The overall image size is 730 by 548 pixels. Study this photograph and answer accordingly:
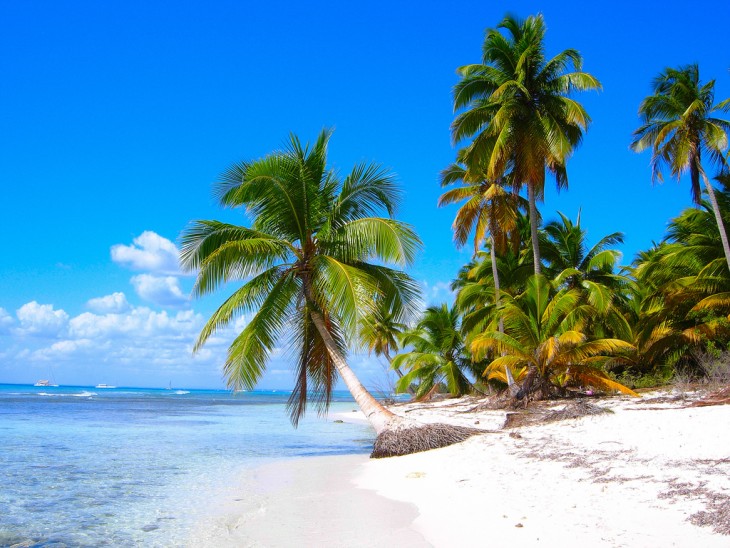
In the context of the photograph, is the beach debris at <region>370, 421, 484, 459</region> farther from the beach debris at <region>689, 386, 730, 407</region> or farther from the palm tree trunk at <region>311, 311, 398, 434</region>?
the beach debris at <region>689, 386, 730, 407</region>

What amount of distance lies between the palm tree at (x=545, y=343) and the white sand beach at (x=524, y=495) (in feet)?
14.6

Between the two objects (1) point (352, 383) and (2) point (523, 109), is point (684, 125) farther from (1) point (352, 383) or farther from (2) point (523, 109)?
(1) point (352, 383)

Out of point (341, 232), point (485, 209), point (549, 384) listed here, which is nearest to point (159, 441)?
point (341, 232)

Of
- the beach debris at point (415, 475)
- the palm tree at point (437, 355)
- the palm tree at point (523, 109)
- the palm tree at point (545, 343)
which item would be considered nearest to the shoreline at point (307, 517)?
the beach debris at point (415, 475)

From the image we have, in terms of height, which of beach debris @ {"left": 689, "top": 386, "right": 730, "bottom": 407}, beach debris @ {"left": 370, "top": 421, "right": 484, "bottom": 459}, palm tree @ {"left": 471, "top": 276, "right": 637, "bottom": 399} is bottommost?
beach debris @ {"left": 370, "top": 421, "right": 484, "bottom": 459}

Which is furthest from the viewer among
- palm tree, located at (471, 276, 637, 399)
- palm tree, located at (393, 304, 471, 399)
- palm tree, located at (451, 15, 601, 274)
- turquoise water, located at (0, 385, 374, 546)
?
palm tree, located at (393, 304, 471, 399)

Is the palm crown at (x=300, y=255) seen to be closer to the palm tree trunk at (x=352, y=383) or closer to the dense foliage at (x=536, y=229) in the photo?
the palm tree trunk at (x=352, y=383)

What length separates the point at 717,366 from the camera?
16.4 metres

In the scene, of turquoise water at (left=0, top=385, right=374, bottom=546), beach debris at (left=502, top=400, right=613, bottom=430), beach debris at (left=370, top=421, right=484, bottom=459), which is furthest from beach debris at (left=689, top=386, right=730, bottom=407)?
turquoise water at (left=0, top=385, right=374, bottom=546)

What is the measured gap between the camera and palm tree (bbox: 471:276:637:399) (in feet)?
49.3

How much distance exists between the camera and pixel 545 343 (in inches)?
591

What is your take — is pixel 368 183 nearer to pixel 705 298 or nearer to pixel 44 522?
pixel 44 522

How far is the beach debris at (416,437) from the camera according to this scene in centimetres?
1088

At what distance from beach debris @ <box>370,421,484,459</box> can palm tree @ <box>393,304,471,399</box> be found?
48.5 ft
